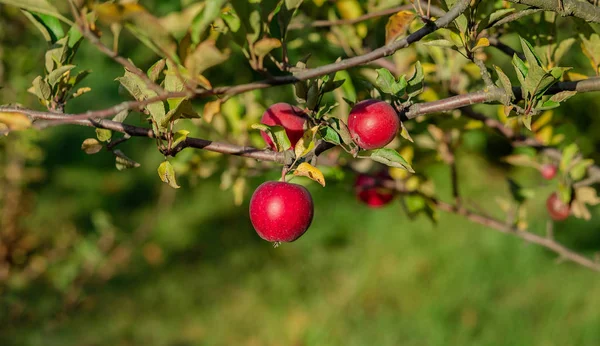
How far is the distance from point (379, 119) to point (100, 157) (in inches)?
150

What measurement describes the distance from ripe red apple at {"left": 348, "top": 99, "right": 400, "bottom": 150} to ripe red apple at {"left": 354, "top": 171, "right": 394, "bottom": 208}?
637mm

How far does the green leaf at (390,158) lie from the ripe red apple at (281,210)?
13 cm

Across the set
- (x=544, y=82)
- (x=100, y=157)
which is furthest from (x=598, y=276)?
(x=100, y=157)

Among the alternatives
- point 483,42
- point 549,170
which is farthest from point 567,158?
point 483,42

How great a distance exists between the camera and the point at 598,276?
9.64 ft

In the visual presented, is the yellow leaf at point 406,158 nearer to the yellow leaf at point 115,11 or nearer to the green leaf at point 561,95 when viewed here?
the green leaf at point 561,95

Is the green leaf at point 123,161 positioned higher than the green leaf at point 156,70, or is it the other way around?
the green leaf at point 156,70

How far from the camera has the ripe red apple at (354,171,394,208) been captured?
62.9 inches

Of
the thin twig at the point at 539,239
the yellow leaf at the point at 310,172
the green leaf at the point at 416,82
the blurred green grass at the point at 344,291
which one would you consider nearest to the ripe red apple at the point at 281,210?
the yellow leaf at the point at 310,172

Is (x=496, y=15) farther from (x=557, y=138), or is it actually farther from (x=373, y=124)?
(x=557, y=138)

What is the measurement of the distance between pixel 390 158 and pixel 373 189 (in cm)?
74

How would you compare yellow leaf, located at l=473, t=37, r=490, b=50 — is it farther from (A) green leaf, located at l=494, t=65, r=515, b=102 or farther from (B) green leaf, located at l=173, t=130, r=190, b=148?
(B) green leaf, located at l=173, t=130, r=190, b=148

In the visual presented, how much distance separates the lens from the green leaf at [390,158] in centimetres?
91

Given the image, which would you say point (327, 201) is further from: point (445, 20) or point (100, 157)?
point (445, 20)
